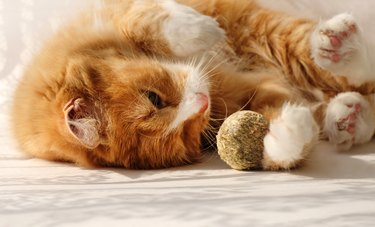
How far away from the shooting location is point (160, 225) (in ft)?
3.83

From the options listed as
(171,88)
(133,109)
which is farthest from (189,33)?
(133,109)

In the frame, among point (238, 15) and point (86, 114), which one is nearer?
point (86, 114)

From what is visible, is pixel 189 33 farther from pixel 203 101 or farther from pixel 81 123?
pixel 81 123

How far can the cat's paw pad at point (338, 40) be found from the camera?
1.88 metres

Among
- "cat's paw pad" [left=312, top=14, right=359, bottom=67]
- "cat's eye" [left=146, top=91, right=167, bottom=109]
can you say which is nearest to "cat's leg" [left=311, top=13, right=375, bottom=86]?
"cat's paw pad" [left=312, top=14, right=359, bottom=67]

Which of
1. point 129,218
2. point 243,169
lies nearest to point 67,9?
point 243,169

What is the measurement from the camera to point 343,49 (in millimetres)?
1887

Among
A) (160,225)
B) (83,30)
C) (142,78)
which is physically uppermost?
(83,30)

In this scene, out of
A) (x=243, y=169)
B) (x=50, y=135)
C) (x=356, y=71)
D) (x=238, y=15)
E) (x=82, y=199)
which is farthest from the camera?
(x=238, y=15)

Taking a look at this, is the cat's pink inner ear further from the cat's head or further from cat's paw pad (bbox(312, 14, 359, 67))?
cat's paw pad (bbox(312, 14, 359, 67))

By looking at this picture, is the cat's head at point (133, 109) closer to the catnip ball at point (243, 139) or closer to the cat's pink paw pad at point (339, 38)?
the catnip ball at point (243, 139)

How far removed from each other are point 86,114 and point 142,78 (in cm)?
20

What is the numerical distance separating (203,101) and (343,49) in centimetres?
52

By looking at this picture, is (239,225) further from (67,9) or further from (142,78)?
(67,9)
